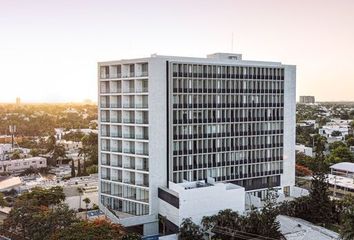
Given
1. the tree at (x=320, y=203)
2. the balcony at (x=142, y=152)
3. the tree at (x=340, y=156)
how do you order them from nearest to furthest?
the tree at (x=320, y=203), the balcony at (x=142, y=152), the tree at (x=340, y=156)

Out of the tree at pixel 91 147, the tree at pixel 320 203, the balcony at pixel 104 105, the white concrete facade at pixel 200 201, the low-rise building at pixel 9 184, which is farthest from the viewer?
the tree at pixel 91 147

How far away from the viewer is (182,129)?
47.3 meters

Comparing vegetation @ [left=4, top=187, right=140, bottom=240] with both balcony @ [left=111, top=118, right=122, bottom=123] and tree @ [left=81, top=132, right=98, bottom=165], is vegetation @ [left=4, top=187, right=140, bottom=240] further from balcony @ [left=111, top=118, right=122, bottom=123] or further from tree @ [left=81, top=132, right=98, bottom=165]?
tree @ [left=81, top=132, right=98, bottom=165]

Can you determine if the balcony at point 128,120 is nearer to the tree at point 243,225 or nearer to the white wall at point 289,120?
the tree at point 243,225

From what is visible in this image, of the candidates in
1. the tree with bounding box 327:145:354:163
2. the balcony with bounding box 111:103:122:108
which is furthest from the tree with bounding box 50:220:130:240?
the tree with bounding box 327:145:354:163

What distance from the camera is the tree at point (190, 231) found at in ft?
127

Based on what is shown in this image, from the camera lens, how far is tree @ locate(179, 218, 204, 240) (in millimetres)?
38812

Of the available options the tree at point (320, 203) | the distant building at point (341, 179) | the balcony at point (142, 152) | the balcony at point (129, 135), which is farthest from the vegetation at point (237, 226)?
the distant building at point (341, 179)

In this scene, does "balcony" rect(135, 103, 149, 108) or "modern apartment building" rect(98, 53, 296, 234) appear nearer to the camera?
"modern apartment building" rect(98, 53, 296, 234)

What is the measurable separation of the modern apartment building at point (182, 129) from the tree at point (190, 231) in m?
2.71

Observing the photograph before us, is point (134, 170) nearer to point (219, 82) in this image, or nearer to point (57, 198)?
point (57, 198)

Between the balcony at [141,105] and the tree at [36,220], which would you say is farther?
the balcony at [141,105]

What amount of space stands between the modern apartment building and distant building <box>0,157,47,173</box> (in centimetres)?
4101

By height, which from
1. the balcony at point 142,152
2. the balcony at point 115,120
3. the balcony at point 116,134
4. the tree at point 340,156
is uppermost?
the balcony at point 115,120
